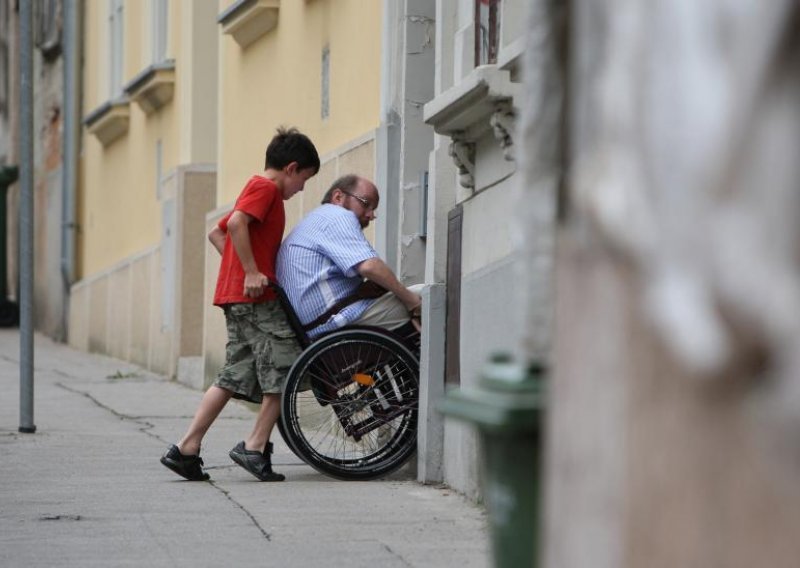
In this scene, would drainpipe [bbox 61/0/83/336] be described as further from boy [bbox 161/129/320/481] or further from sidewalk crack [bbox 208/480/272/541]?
sidewalk crack [bbox 208/480/272/541]

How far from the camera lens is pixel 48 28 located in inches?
1017

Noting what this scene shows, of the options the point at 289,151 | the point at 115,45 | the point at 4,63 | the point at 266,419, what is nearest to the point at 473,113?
the point at 289,151

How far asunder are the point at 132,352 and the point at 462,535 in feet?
42.4

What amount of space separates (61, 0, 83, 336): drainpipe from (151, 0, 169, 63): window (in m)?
5.59

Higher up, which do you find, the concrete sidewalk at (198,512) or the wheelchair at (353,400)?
the wheelchair at (353,400)

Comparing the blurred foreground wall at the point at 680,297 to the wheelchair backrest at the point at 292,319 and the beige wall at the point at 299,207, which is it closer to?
the wheelchair backrest at the point at 292,319

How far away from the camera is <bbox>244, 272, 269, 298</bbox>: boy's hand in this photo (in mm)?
8422

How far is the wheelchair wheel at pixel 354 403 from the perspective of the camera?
835cm

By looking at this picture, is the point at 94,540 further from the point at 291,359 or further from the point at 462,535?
the point at 291,359

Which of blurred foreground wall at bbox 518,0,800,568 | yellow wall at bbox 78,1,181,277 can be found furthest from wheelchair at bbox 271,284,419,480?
yellow wall at bbox 78,1,181,277

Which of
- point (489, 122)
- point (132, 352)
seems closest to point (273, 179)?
point (489, 122)

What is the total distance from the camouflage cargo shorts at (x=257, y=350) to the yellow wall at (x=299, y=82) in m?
2.30

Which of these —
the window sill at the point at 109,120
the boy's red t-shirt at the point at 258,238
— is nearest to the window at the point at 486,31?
the boy's red t-shirt at the point at 258,238

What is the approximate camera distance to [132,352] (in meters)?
19.4
